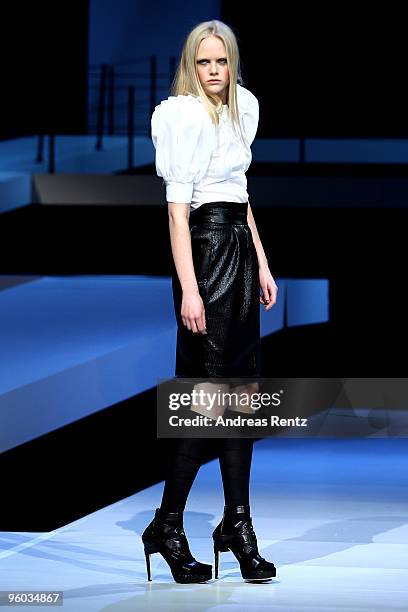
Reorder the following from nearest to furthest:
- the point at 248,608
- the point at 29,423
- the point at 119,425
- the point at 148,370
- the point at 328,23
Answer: the point at 248,608, the point at 29,423, the point at 148,370, the point at 119,425, the point at 328,23

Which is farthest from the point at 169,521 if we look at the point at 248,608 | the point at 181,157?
the point at 181,157

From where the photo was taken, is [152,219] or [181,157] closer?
[181,157]

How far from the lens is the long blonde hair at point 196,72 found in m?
2.56

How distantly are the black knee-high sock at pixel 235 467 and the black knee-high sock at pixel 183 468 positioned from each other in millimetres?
50

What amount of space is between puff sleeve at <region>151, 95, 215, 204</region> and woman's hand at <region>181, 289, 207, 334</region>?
0.63 feet

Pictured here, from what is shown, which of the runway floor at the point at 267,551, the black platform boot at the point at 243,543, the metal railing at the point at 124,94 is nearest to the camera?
the runway floor at the point at 267,551

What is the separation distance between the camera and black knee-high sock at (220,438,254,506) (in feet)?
8.64

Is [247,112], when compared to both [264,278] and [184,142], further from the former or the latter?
[264,278]

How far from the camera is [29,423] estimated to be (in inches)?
145

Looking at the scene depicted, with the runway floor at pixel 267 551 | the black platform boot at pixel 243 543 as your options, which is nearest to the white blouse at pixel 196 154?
the black platform boot at pixel 243 543

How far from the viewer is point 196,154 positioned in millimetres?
2570

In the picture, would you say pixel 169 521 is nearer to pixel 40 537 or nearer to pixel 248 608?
pixel 248 608

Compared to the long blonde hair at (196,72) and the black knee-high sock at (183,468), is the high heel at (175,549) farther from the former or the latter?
the long blonde hair at (196,72)

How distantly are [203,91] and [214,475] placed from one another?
1786 mm
